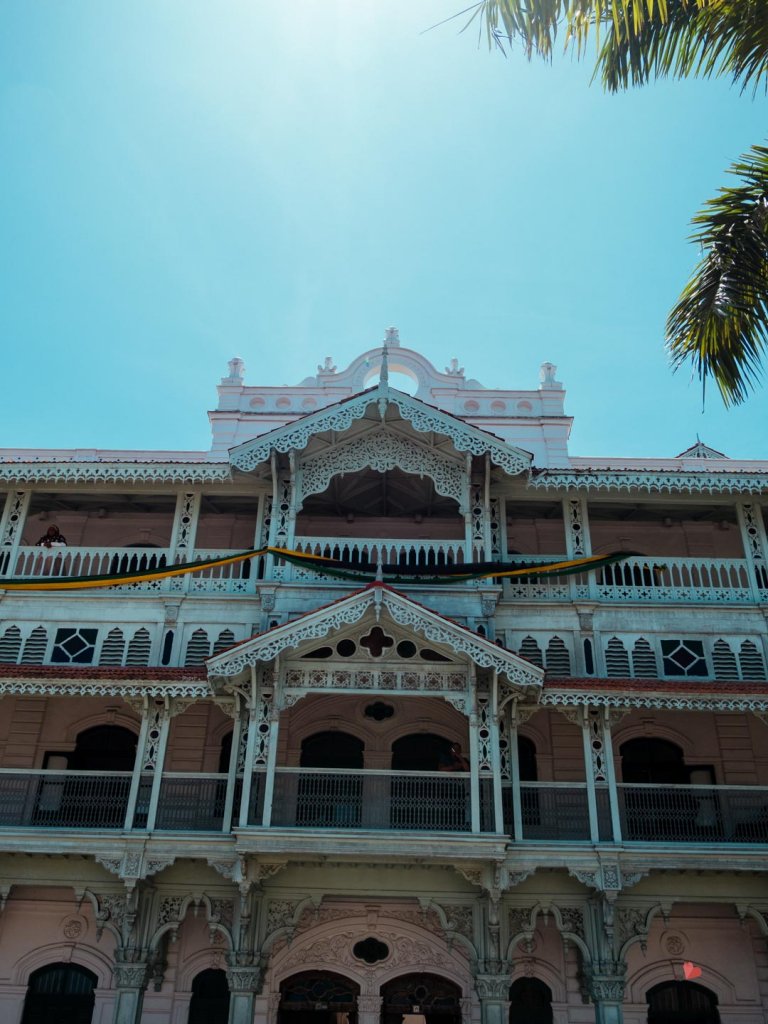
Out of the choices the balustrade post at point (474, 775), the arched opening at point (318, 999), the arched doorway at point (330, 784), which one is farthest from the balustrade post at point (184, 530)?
the arched opening at point (318, 999)

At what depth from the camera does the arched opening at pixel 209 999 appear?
16375mm

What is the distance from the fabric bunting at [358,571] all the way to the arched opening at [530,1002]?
7248 millimetres

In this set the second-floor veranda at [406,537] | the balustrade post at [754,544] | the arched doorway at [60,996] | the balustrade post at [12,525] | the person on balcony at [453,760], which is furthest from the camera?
the balustrade post at [12,525]

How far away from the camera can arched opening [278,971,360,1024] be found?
16.3m

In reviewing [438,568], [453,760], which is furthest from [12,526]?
[453,760]

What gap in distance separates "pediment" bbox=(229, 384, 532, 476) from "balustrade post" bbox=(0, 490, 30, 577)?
4.52 m

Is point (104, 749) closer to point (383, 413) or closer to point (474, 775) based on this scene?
point (474, 775)

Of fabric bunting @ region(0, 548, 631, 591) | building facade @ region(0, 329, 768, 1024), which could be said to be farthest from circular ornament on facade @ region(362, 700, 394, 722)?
fabric bunting @ region(0, 548, 631, 591)

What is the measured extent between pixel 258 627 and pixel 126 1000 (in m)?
6.41

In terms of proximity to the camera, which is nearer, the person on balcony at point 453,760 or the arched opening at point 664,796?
the arched opening at point 664,796

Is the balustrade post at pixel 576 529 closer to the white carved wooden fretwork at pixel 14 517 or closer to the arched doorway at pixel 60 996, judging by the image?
the white carved wooden fretwork at pixel 14 517

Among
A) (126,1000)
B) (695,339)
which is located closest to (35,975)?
(126,1000)

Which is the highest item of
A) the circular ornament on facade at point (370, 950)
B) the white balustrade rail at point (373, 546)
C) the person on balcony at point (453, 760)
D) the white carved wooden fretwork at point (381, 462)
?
the white carved wooden fretwork at point (381, 462)

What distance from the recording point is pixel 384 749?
17969 mm
